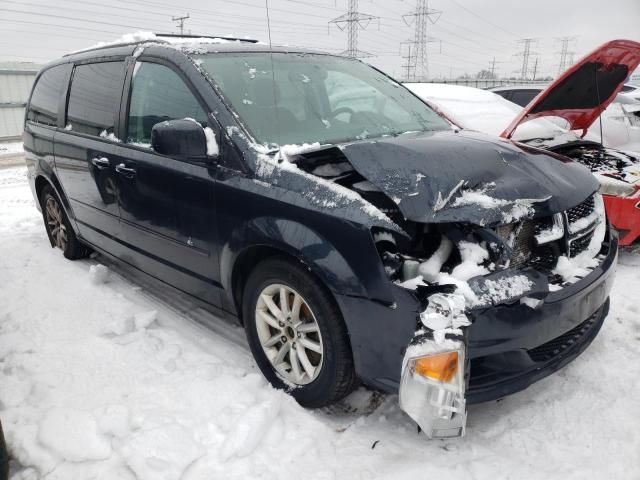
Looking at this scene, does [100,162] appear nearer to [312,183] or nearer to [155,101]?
[155,101]

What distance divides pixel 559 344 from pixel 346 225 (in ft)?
3.69

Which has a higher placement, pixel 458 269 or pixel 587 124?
pixel 587 124

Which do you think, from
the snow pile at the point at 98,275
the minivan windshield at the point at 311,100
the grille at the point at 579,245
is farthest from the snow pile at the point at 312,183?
the snow pile at the point at 98,275

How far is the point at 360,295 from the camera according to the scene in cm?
194

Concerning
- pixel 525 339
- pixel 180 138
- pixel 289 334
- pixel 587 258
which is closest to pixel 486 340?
pixel 525 339

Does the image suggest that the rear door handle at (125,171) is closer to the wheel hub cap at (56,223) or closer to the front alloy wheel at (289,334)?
the front alloy wheel at (289,334)

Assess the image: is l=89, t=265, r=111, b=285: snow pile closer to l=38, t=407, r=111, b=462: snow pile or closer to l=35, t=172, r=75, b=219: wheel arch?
l=35, t=172, r=75, b=219: wheel arch

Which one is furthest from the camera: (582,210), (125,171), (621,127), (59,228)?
(621,127)

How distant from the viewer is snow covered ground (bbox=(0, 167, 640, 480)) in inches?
78.4

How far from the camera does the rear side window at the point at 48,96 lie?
406cm

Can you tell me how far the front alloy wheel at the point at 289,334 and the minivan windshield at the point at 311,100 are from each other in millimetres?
789

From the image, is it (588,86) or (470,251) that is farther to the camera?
(588,86)

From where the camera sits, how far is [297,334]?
90.7 inches

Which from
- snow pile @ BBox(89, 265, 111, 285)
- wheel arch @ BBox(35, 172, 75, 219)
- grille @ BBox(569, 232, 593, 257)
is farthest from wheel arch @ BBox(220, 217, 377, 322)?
wheel arch @ BBox(35, 172, 75, 219)
